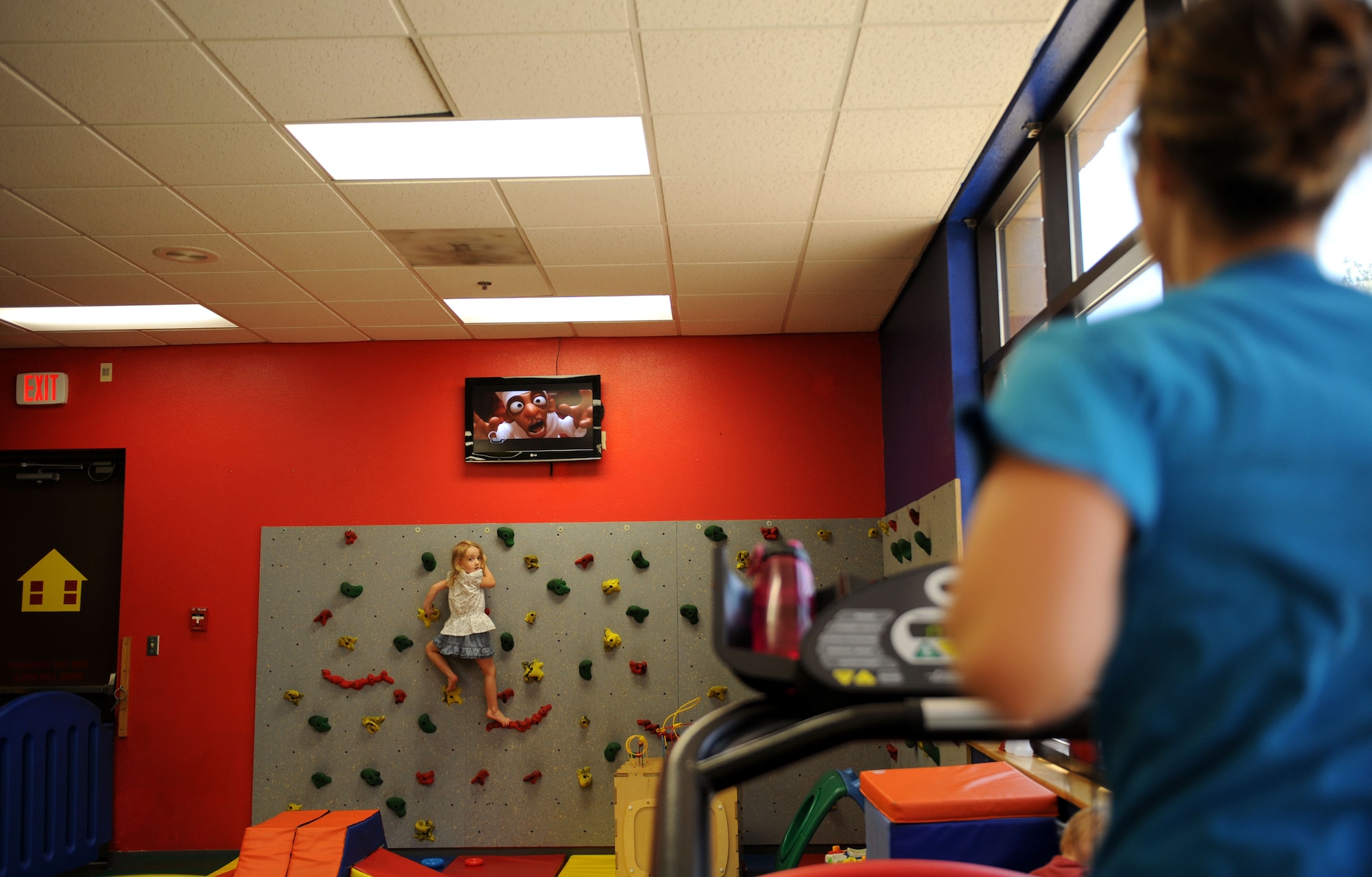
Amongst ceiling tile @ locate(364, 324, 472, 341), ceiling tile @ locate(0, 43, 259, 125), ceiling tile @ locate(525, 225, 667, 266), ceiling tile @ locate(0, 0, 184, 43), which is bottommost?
ceiling tile @ locate(364, 324, 472, 341)

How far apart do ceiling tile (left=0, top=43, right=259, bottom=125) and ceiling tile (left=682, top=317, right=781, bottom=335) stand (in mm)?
2705

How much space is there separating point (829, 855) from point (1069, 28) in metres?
3.34

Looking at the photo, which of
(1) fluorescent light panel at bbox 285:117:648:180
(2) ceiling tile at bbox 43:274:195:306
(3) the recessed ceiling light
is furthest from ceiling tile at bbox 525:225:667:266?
(2) ceiling tile at bbox 43:274:195:306

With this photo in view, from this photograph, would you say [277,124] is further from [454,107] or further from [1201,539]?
[1201,539]

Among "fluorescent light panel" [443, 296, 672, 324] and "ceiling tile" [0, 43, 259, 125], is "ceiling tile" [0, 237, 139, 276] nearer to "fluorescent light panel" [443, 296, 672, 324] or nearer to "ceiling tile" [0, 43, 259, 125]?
"ceiling tile" [0, 43, 259, 125]

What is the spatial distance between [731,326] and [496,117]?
2551 mm

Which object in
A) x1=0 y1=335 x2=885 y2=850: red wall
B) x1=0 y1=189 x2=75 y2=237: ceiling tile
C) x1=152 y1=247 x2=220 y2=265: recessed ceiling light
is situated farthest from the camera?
x1=0 y1=335 x2=885 y2=850: red wall

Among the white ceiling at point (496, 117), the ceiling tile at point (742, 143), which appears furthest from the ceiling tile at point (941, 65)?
the ceiling tile at point (742, 143)

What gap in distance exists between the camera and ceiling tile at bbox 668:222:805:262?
389cm

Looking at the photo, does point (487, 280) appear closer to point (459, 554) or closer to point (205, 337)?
point (459, 554)

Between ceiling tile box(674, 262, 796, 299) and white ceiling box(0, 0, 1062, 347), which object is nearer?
white ceiling box(0, 0, 1062, 347)

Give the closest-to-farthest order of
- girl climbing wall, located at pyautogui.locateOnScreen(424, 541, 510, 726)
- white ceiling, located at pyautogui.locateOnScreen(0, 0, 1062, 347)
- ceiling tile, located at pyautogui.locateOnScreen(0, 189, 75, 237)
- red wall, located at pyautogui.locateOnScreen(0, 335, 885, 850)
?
1. white ceiling, located at pyautogui.locateOnScreen(0, 0, 1062, 347)
2. ceiling tile, located at pyautogui.locateOnScreen(0, 189, 75, 237)
3. girl climbing wall, located at pyautogui.locateOnScreen(424, 541, 510, 726)
4. red wall, located at pyautogui.locateOnScreen(0, 335, 885, 850)

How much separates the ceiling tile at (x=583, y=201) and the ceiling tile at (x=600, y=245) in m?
0.06

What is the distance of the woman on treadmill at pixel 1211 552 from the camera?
1.43 ft
